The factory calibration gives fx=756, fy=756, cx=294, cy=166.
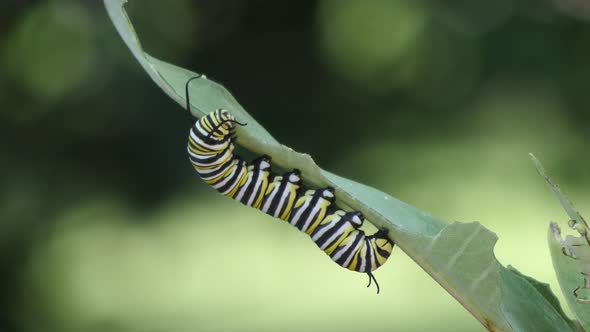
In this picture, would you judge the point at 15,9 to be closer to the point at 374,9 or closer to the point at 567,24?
the point at 374,9

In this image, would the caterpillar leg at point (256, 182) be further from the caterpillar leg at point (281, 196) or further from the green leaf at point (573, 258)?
the green leaf at point (573, 258)

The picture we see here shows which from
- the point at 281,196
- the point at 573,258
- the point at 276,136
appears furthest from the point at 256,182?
the point at 276,136

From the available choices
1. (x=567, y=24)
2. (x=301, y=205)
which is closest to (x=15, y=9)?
(x=567, y=24)

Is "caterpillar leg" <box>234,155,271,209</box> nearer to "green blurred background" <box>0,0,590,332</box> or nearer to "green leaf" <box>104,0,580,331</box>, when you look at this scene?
"green leaf" <box>104,0,580,331</box>

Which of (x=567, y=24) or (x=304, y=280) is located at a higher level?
(x=567, y=24)

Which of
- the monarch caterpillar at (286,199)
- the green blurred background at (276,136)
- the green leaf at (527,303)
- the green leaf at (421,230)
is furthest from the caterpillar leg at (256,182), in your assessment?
the green blurred background at (276,136)

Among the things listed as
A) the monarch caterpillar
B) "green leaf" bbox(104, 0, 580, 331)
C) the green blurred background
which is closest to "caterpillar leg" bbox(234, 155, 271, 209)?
the monarch caterpillar
